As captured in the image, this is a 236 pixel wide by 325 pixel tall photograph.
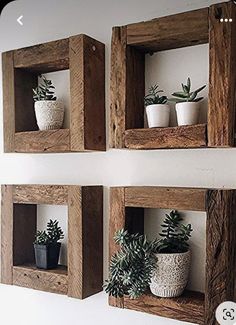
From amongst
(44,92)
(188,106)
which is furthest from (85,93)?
(188,106)

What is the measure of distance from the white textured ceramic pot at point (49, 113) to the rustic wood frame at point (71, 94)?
0.03 metres

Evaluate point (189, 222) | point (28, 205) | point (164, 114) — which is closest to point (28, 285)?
point (28, 205)

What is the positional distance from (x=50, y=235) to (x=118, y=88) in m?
0.41

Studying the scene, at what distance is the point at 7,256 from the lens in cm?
107

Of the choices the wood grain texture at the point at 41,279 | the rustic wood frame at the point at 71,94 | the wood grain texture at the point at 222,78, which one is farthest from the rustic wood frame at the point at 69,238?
the wood grain texture at the point at 222,78

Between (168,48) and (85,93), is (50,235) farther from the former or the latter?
(168,48)

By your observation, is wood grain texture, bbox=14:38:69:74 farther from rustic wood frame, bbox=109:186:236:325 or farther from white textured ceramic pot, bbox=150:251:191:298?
white textured ceramic pot, bbox=150:251:191:298

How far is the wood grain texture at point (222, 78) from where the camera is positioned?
765 mm

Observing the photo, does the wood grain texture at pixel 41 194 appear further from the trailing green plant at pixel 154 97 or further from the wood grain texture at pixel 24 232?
the trailing green plant at pixel 154 97

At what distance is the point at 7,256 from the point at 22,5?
623 millimetres

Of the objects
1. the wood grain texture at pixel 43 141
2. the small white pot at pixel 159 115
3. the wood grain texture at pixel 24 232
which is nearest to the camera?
the small white pot at pixel 159 115

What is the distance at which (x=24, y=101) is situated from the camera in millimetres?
1084

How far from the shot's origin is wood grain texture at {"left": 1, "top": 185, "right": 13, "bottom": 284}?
3.49 ft

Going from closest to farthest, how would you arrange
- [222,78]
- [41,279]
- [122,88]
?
[222,78] → [122,88] → [41,279]
